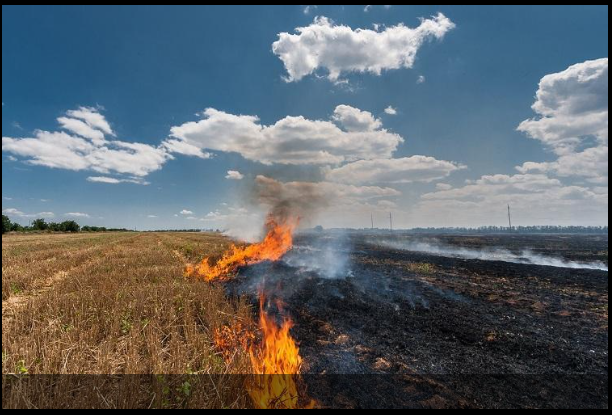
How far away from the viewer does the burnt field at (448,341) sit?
6566 mm

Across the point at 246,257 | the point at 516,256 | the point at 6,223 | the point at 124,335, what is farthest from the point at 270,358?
the point at 6,223

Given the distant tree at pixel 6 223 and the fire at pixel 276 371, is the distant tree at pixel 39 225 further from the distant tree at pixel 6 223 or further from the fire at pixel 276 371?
the fire at pixel 276 371

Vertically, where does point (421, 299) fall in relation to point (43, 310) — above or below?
below

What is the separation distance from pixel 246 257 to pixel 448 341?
805 inches

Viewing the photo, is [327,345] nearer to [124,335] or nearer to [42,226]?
[124,335]

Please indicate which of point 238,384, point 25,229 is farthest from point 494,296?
point 25,229

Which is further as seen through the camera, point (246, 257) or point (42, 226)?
point (42, 226)

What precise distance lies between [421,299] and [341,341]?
6.43m

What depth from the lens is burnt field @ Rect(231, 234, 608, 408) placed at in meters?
6.57

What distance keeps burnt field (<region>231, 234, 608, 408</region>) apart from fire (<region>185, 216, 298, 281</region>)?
8.19 feet

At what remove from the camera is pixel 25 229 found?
98.9 m

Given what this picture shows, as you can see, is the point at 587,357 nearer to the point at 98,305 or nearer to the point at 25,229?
the point at 98,305

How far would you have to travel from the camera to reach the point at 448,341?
9289 millimetres

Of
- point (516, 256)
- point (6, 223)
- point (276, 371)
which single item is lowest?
point (516, 256)
